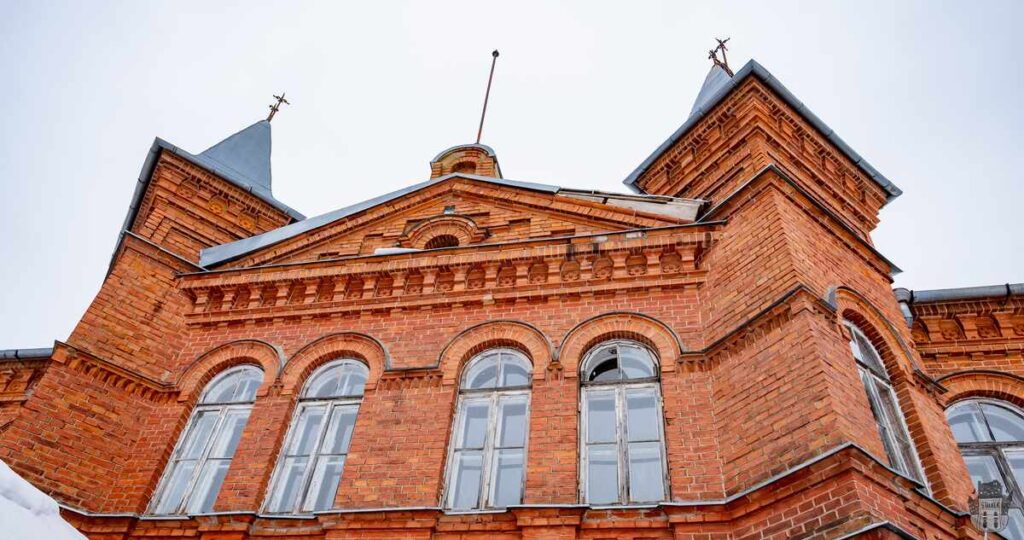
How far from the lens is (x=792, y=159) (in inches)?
366

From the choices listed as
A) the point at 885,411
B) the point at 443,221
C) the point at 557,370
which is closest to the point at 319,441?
the point at 557,370

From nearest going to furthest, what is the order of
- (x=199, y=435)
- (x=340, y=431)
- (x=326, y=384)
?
1. (x=340, y=431)
2. (x=199, y=435)
3. (x=326, y=384)

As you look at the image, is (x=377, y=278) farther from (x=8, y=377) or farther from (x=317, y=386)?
(x=8, y=377)

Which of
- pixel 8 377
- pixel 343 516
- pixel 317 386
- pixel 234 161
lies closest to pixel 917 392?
pixel 343 516

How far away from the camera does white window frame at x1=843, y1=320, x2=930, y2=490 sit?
6.51m

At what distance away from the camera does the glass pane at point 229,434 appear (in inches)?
317

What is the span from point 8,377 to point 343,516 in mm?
7489

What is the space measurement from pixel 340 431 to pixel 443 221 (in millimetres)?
3437

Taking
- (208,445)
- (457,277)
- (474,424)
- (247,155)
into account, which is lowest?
(208,445)

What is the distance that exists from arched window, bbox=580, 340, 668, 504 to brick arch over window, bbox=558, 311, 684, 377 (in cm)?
10

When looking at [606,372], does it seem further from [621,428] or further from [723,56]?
[723,56]

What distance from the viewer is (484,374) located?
8.09 meters

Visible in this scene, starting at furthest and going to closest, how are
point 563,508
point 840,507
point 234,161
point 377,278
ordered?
point 234,161
point 377,278
point 563,508
point 840,507

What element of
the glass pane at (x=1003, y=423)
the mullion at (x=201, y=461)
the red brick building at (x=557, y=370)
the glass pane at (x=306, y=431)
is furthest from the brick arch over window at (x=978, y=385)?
the mullion at (x=201, y=461)
